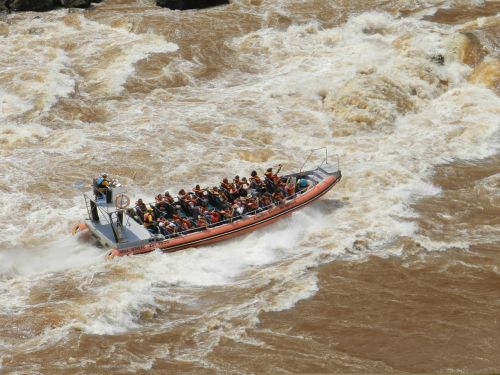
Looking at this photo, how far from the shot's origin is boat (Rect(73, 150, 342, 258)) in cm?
1605

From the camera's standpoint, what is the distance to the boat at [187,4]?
105 ft

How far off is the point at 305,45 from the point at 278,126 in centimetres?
665

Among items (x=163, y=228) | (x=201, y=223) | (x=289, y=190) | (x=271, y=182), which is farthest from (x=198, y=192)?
(x=289, y=190)

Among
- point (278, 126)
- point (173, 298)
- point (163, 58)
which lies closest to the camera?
point (173, 298)

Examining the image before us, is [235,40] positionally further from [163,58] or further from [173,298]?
[173,298]

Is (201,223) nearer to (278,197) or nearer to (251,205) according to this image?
(251,205)

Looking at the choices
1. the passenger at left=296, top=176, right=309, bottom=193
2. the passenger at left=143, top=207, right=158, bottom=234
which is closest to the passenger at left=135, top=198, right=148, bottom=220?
the passenger at left=143, top=207, right=158, bottom=234

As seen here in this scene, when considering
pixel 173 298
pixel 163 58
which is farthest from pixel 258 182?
pixel 163 58

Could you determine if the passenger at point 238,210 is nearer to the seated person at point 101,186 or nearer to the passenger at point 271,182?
the passenger at point 271,182

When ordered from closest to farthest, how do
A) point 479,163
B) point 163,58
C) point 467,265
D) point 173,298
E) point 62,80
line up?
point 173,298, point 467,265, point 479,163, point 62,80, point 163,58

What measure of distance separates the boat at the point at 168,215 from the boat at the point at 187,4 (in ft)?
51.6

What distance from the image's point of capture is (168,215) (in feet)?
56.8

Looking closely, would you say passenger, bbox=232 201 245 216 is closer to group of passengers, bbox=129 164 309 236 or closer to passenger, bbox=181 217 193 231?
group of passengers, bbox=129 164 309 236

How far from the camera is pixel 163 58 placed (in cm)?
2736
